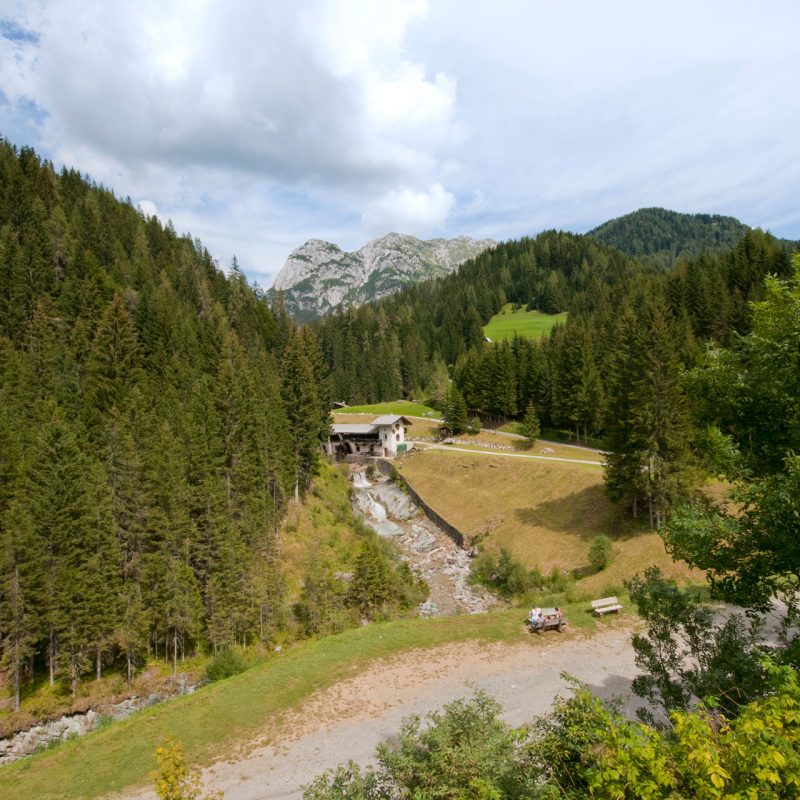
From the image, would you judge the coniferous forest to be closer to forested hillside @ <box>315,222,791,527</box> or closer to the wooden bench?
forested hillside @ <box>315,222,791,527</box>

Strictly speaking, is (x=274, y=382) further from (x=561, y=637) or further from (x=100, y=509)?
(x=561, y=637)

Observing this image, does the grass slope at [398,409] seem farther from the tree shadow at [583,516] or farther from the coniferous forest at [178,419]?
the tree shadow at [583,516]

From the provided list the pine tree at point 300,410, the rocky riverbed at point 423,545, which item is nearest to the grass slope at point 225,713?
the rocky riverbed at point 423,545

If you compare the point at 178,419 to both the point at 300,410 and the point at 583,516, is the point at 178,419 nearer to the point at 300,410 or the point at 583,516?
the point at 300,410

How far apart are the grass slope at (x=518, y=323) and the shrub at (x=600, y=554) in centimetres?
11014

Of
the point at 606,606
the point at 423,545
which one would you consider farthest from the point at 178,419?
the point at 606,606

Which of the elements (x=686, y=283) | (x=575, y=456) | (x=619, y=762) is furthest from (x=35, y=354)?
(x=686, y=283)

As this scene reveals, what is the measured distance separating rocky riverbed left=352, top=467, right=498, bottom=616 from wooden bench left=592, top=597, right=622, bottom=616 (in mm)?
13005

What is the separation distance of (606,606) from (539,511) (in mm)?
24630

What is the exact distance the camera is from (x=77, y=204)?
79312mm

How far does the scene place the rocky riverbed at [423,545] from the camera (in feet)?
109

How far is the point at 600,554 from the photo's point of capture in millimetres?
31844

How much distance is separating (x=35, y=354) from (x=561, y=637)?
50.5 metres

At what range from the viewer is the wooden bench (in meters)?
19.7
